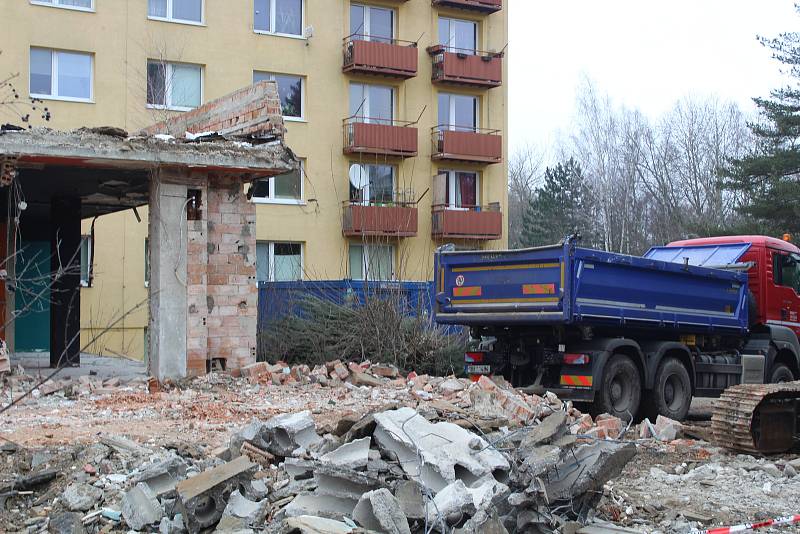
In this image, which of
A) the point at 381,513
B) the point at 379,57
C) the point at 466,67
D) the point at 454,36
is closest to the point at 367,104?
the point at 379,57

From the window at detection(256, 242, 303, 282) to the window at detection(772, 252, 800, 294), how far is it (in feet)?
50.7

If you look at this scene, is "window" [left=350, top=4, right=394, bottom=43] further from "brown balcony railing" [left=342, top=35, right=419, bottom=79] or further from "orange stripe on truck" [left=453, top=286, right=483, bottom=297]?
"orange stripe on truck" [left=453, top=286, right=483, bottom=297]

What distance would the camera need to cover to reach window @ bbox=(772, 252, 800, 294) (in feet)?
49.8

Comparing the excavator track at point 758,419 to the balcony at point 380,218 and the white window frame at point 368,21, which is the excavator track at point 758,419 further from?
the white window frame at point 368,21

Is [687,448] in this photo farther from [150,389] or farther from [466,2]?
[466,2]

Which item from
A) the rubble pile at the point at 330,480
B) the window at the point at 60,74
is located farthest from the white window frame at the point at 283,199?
the rubble pile at the point at 330,480

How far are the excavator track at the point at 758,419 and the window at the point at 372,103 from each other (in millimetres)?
20588

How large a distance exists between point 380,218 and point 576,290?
16.9 meters

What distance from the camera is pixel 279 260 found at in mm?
28281

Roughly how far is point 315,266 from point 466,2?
10.5 metres

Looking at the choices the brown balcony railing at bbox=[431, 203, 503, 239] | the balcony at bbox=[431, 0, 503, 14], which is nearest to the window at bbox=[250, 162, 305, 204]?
the brown balcony railing at bbox=[431, 203, 503, 239]

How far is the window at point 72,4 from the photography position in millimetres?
25345

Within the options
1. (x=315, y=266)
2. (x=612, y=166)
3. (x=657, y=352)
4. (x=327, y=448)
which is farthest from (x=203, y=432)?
(x=612, y=166)

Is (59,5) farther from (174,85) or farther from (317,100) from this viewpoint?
(317,100)
